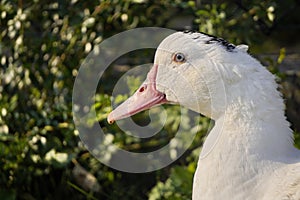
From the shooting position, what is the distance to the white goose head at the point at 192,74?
271 cm

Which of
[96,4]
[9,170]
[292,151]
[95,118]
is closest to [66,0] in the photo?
[96,4]

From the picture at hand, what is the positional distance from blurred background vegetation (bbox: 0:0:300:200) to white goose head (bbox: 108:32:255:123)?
134cm

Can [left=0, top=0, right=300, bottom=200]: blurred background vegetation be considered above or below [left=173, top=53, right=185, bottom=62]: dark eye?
below

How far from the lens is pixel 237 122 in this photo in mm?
2701

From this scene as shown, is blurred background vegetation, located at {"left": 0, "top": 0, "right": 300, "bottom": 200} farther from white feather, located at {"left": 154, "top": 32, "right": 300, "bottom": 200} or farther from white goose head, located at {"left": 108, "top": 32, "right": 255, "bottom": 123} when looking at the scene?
white feather, located at {"left": 154, "top": 32, "right": 300, "bottom": 200}

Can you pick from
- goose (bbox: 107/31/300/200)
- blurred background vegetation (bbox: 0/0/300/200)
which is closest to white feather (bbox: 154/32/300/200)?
goose (bbox: 107/31/300/200)

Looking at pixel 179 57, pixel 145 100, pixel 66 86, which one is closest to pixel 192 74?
pixel 179 57

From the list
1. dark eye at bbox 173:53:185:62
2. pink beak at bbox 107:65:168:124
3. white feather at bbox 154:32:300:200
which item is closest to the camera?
white feather at bbox 154:32:300:200

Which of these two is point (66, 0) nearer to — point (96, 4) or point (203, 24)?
point (96, 4)

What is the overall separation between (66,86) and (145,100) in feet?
5.67

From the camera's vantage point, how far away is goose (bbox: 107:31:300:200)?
262cm

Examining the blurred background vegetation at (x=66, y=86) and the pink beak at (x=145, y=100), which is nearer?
the pink beak at (x=145, y=100)

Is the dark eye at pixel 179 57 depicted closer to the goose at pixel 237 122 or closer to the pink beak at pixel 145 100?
the goose at pixel 237 122

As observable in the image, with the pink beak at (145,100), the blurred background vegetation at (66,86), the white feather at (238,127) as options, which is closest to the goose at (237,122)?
the white feather at (238,127)
